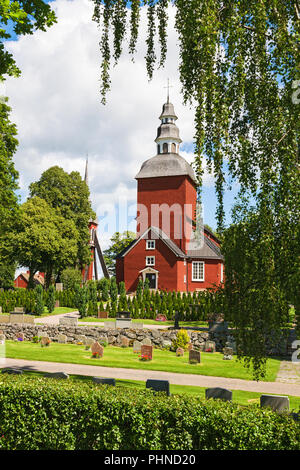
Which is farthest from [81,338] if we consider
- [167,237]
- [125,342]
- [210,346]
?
[167,237]

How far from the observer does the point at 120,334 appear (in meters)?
20.7

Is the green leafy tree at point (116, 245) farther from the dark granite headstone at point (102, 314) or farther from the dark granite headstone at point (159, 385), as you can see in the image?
the dark granite headstone at point (159, 385)

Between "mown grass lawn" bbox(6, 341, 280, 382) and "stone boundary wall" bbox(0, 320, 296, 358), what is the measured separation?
867 millimetres

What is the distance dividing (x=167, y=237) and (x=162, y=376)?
88.9 feet

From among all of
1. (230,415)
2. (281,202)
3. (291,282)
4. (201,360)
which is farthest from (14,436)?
(201,360)

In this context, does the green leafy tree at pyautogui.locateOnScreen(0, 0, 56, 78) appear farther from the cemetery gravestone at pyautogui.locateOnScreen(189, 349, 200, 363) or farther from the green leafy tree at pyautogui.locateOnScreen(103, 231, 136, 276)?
the green leafy tree at pyautogui.locateOnScreen(103, 231, 136, 276)

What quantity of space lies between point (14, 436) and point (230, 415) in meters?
4.24

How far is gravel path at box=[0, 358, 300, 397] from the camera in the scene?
1223 centimetres

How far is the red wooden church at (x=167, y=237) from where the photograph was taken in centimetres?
3869

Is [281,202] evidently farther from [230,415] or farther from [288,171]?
[230,415]

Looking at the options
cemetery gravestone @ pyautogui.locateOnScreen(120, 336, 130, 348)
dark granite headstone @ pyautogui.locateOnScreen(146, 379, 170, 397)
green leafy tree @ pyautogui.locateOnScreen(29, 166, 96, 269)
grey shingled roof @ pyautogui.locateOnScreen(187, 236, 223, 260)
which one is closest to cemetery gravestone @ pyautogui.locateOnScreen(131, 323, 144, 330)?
cemetery gravestone @ pyautogui.locateOnScreen(120, 336, 130, 348)

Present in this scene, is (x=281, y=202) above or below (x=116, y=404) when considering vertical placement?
above

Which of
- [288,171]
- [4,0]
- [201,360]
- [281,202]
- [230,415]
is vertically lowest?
[201,360]

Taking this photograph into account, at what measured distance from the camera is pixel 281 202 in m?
5.28
